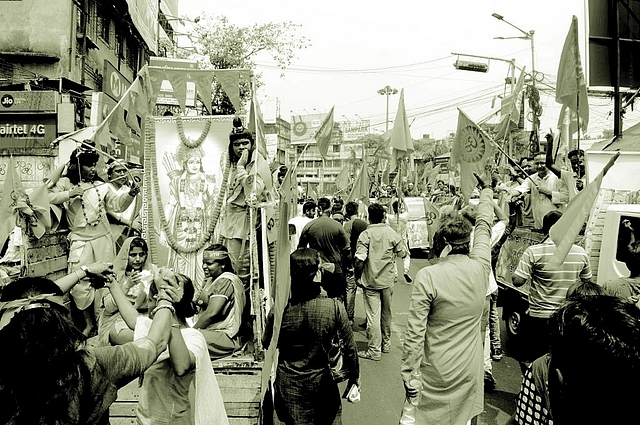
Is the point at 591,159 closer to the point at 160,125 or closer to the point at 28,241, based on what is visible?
the point at 160,125

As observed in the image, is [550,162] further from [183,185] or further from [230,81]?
[183,185]

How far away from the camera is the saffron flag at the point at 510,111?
995 cm

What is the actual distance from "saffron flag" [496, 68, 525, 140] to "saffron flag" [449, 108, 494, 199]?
118 inches

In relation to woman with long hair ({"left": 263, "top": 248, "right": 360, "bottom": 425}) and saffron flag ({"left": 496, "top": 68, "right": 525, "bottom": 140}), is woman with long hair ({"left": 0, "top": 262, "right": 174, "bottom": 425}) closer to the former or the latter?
woman with long hair ({"left": 263, "top": 248, "right": 360, "bottom": 425})

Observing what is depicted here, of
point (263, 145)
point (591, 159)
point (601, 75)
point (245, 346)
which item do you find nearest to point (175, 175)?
point (263, 145)

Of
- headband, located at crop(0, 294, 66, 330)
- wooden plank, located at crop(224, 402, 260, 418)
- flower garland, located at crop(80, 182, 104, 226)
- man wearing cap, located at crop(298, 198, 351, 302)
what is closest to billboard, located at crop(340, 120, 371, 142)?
man wearing cap, located at crop(298, 198, 351, 302)

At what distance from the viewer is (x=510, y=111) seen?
9484mm

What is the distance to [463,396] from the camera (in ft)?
11.5

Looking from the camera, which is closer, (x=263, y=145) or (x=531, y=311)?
(x=531, y=311)

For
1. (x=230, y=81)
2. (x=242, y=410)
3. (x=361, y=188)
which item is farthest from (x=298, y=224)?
(x=242, y=410)

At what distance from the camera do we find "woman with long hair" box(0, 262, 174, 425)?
→ 5.86 feet

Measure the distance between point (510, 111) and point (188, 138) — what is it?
19.9ft

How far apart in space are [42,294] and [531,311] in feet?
Result: 12.9

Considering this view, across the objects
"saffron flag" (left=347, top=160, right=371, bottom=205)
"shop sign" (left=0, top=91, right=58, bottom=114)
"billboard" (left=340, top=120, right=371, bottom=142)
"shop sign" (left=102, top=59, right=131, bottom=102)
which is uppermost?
"billboard" (left=340, top=120, right=371, bottom=142)
